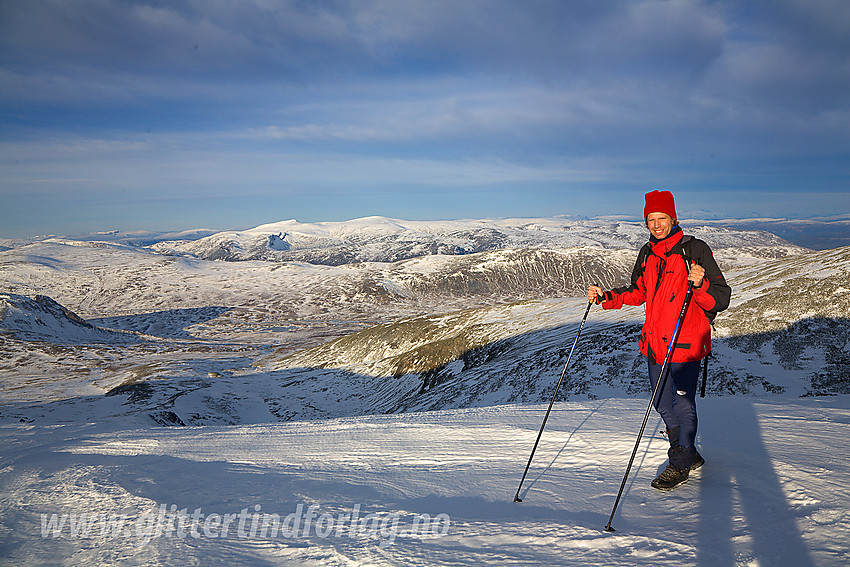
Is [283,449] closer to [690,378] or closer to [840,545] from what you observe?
[690,378]

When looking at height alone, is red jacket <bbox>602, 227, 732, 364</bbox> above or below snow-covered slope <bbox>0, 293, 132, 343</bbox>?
above

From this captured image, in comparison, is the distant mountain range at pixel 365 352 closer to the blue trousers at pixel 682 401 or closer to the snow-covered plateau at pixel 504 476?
the snow-covered plateau at pixel 504 476

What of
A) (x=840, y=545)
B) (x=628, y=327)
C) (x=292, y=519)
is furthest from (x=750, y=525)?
(x=628, y=327)

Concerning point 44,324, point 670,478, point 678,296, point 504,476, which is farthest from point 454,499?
point 44,324

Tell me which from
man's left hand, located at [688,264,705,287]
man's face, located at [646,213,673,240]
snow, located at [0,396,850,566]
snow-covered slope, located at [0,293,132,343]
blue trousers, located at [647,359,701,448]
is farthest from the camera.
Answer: snow-covered slope, located at [0,293,132,343]

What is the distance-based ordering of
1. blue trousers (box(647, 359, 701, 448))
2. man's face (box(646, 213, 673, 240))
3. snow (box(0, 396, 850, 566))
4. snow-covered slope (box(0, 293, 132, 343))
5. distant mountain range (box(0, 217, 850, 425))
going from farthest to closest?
snow-covered slope (box(0, 293, 132, 343))
distant mountain range (box(0, 217, 850, 425))
man's face (box(646, 213, 673, 240))
blue trousers (box(647, 359, 701, 448))
snow (box(0, 396, 850, 566))

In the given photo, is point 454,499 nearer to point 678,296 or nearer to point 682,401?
point 682,401

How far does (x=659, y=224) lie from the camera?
6.02m

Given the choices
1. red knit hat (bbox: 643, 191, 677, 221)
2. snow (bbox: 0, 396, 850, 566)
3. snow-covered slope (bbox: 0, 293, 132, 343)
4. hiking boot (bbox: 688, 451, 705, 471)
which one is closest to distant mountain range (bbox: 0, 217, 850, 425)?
snow-covered slope (bbox: 0, 293, 132, 343)

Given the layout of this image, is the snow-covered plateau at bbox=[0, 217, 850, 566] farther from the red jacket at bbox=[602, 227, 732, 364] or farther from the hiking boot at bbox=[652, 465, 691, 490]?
the red jacket at bbox=[602, 227, 732, 364]

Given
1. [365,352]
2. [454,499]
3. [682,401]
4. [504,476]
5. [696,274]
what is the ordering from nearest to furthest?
[696,274]
[454,499]
[682,401]
[504,476]
[365,352]

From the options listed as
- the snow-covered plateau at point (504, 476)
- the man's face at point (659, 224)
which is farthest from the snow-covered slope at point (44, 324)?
the man's face at point (659, 224)

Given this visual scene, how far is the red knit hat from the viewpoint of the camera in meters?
5.98

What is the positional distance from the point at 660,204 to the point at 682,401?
2.73 m
